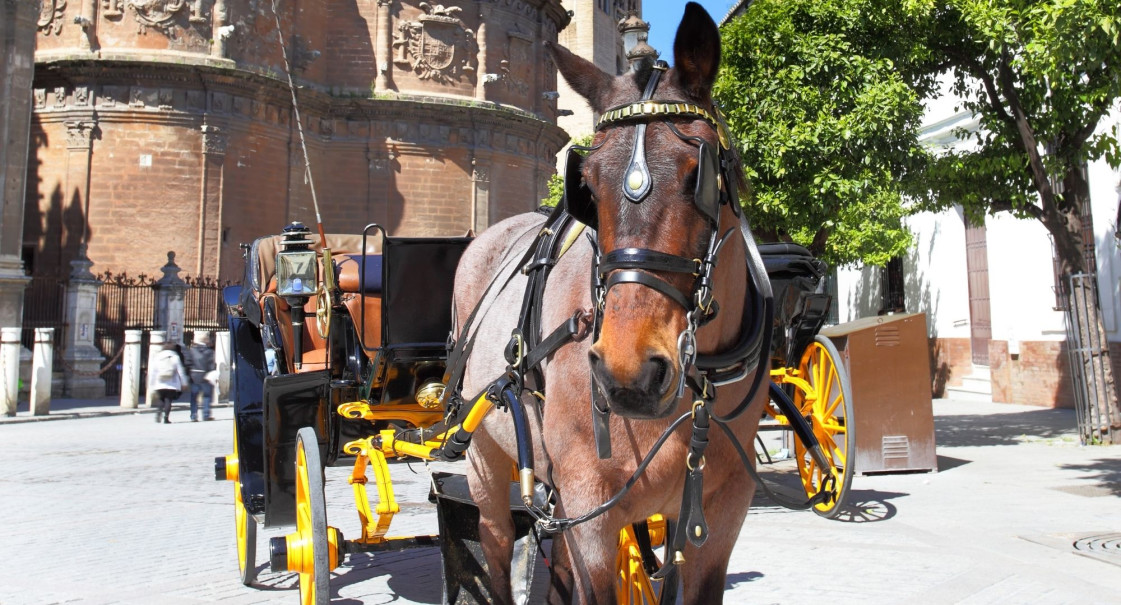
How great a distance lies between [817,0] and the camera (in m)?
10.5

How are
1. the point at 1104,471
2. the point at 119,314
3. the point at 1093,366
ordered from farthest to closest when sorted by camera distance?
the point at 119,314
the point at 1093,366
the point at 1104,471

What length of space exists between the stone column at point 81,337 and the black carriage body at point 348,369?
1659cm

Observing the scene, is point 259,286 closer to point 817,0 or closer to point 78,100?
point 817,0

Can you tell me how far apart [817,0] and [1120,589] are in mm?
7385

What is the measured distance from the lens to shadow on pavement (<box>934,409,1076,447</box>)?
11859mm

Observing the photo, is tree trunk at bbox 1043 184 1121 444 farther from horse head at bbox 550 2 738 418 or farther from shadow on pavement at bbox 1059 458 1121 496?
horse head at bbox 550 2 738 418

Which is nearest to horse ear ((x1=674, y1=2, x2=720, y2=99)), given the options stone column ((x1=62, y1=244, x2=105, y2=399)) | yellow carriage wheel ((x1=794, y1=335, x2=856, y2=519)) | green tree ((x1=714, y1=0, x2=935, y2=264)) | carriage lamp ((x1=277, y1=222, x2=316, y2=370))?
carriage lamp ((x1=277, y1=222, x2=316, y2=370))

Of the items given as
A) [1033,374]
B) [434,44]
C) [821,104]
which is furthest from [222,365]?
[1033,374]

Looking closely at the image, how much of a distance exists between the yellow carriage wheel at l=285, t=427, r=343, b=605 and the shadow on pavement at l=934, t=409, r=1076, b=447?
9430mm

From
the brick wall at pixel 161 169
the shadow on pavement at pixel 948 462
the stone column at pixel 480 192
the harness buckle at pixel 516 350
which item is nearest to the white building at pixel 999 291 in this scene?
the shadow on pavement at pixel 948 462

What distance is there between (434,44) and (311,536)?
27450 mm

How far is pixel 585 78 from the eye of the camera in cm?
249

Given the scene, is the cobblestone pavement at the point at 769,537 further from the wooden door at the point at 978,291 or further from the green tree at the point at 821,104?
the wooden door at the point at 978,291

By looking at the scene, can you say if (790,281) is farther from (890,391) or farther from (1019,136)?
(1019,136)
